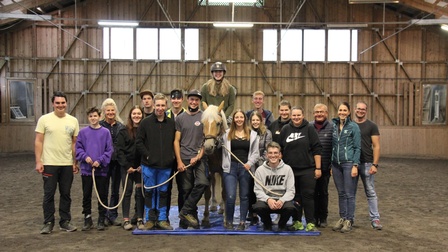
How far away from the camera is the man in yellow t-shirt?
505 cm

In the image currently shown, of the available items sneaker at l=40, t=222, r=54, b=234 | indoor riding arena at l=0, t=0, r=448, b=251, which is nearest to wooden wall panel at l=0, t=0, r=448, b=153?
indoor riding arena at l=0, t=0, r=448, b=251

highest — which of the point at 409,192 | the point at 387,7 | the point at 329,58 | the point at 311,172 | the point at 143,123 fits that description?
the point at 387,7

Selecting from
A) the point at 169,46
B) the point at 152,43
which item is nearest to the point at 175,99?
the point at 169,46

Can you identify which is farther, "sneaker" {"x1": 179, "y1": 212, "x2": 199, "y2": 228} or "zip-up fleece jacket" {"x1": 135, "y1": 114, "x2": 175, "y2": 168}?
"sneaker" {"x1": 179, "y1": 212, "x2": 199, "y2": 228}

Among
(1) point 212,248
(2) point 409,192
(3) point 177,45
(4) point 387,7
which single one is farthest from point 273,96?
(1) point 212,248

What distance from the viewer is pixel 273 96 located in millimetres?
16766

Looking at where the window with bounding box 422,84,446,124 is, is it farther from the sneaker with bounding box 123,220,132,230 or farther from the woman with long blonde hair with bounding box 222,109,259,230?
the sneaker with bounding box 123,220,132,230

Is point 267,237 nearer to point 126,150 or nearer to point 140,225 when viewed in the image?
point 140,225

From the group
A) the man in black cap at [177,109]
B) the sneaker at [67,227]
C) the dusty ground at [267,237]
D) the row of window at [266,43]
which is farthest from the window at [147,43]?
the sneaker at [67,227]

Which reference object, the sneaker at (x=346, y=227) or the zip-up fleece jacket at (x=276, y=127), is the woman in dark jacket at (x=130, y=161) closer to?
the zip-up fleece jacket at (x=276, y=127)

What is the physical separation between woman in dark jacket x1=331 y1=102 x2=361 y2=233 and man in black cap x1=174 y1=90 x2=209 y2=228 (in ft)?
5.65

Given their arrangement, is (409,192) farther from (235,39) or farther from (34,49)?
(34,49)

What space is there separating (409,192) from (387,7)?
10.6 meters

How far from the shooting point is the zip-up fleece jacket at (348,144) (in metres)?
5.26
